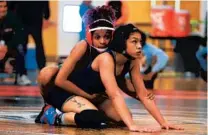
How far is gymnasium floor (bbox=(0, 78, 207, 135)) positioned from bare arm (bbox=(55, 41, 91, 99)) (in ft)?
1.02

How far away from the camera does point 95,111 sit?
4430 mm

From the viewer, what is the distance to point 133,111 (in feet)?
19.8

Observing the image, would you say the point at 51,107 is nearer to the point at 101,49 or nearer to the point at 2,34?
the point at 101,49

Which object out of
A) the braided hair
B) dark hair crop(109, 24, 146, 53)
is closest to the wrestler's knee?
the braided hair

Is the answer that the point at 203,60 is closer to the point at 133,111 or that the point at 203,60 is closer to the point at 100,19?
the point at 133,111

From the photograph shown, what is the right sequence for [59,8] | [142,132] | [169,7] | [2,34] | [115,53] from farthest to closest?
[59,8] < [169,7] < [2,34] < [115,53] < [142,132]

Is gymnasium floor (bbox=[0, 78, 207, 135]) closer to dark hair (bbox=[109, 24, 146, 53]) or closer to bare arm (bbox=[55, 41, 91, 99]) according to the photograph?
bare arm (bbox=[55, 41, 91, 99])

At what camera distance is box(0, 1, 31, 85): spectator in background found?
29.1 ft

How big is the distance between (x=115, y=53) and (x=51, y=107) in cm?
64

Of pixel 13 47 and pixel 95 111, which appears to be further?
pixel 13 47

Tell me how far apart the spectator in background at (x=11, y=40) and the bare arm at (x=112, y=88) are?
4332 millimetres

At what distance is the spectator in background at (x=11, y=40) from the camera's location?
887 centimetres

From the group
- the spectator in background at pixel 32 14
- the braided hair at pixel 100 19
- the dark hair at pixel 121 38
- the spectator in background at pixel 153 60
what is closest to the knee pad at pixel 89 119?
the dark hair at pixel 121 38

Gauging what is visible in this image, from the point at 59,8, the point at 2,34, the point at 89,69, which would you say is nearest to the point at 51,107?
the point at 89,69
